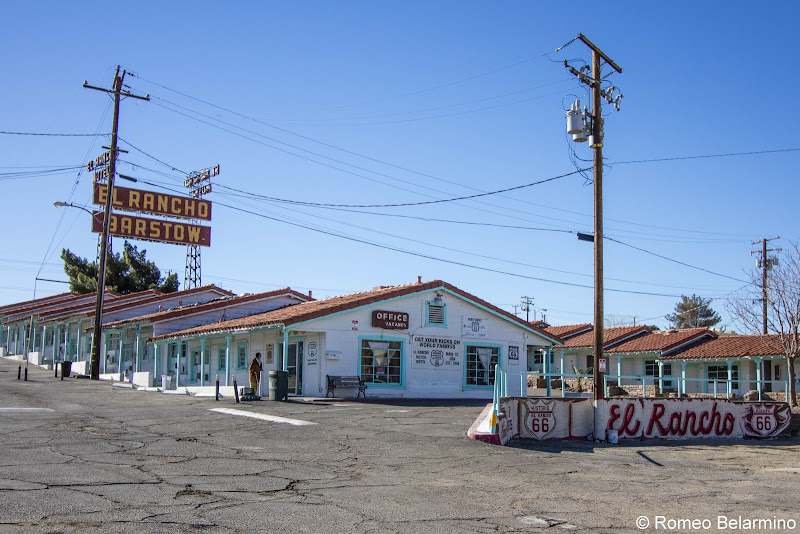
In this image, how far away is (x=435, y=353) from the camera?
29.5 metres

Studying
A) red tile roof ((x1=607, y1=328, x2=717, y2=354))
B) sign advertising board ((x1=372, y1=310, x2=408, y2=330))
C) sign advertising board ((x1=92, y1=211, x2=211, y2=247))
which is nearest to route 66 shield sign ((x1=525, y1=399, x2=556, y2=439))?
sign advertising board ((x1=372, y1=310, x2=408, y2=330))

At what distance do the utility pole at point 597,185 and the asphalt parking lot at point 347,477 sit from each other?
78.7 inches

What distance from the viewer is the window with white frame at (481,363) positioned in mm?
30547

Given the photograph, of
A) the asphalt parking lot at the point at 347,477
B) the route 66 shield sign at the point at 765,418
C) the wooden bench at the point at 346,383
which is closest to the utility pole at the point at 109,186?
the wooden bench at the point at 346,383

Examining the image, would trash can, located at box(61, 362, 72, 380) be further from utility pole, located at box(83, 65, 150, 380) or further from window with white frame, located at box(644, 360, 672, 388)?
window with white frame, located at box(644, 360, 672, 388)

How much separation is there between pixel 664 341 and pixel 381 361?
22149 mm

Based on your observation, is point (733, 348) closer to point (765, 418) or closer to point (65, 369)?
point (765, 418)

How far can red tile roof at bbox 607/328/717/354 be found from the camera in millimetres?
42219

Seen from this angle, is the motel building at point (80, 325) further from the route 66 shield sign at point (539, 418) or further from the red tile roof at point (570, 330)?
the route 66 shield sign at point (539, 418)

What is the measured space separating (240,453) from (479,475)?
4.03m

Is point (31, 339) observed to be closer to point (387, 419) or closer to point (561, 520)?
point (387, 419)

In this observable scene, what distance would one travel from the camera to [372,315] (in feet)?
91.5

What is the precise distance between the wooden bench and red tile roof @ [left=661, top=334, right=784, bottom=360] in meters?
19.6

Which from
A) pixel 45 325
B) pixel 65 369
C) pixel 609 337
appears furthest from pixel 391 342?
pixel 45 325
